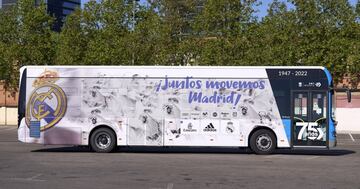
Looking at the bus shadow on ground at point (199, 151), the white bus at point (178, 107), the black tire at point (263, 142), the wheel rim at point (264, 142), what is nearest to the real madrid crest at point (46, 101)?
the white bus at point (178, 107)

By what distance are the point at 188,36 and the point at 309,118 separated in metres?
20.2

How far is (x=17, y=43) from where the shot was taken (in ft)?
138

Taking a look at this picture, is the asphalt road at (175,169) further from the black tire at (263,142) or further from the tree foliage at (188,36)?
the tree foliage at (188,36)

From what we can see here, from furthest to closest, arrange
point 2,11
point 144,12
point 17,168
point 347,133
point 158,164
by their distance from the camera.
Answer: point 2,11
point 144,12
point 347,133
point 158,164
point 17,168

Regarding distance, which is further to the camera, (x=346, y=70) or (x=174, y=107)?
(x=346, y=70)

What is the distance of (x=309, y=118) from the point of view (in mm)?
18547

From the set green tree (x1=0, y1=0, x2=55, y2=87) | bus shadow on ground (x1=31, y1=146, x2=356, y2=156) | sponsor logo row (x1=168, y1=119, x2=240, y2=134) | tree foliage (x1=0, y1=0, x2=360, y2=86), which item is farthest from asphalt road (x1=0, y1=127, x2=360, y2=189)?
green tree (x1=0, y1=0, x2=55, y2=87)

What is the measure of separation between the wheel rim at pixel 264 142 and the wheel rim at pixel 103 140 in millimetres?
5196

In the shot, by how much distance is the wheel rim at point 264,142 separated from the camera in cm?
1867

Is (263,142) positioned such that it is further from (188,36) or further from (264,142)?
(188,36)

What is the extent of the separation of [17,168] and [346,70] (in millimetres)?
26318

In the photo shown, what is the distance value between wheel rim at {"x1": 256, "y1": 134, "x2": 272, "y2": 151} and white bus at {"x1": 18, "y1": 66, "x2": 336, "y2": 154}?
34mm

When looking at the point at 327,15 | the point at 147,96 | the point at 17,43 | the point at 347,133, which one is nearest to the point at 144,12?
the point at 17,43

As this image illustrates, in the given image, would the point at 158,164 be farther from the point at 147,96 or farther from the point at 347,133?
the point at 347,133
